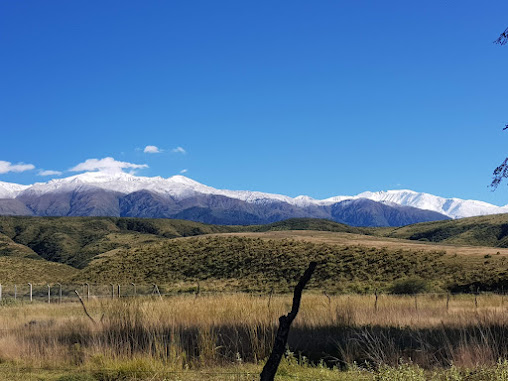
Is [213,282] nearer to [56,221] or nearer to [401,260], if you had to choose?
[401,260]

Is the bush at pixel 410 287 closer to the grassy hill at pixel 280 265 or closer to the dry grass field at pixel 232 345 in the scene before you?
the grassy hill at pixel 280 265

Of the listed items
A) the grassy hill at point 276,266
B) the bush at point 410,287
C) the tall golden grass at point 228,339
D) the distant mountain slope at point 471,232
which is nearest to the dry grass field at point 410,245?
the grassy hill at point 276,266

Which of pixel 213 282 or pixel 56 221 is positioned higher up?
pixel 56 221

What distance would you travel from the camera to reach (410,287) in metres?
39.9

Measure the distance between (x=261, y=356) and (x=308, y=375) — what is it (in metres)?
2.11

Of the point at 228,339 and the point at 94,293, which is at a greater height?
the point at 228,339

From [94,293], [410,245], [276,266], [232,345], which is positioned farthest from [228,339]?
[410,245]

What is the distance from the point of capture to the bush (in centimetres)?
3953

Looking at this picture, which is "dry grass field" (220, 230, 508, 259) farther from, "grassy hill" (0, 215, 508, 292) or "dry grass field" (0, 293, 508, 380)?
"dry grass field" (0, 293, 508, 380)

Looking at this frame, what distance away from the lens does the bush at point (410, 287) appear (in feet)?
130

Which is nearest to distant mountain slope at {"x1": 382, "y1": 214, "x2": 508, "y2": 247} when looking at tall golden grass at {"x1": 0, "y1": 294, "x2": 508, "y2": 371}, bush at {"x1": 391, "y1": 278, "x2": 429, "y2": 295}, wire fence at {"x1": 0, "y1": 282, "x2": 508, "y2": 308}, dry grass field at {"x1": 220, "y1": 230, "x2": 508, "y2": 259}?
dry grass field at {"x1": 220, "y1": 230, "x2": 508, "y2": 259}

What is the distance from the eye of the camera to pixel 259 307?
1327 centimetres

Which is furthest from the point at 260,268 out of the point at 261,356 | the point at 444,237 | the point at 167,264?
the point at 444,237

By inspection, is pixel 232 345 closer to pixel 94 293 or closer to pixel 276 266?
pixel 94 293
